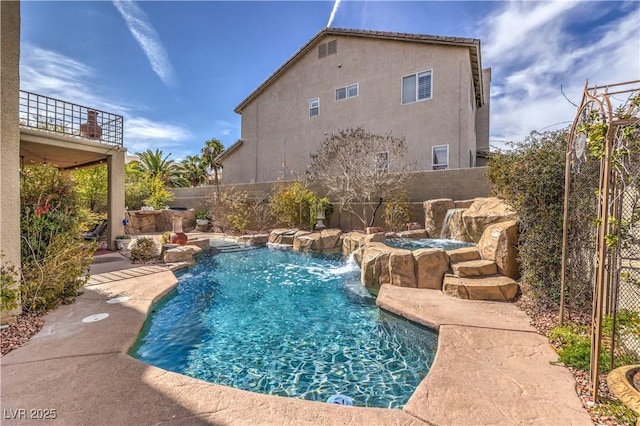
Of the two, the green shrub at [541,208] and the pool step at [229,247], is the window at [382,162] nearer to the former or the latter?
the pool step at [229,247]

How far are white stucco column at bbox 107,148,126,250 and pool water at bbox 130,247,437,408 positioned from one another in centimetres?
567

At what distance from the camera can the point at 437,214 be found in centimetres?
1078

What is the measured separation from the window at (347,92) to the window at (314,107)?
1452mm

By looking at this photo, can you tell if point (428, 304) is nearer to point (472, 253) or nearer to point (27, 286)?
point (472, 253)

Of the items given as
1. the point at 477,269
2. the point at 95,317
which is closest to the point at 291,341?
the point at 95,317

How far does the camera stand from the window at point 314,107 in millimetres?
18064

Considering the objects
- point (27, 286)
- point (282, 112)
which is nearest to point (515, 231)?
point (27, 286)

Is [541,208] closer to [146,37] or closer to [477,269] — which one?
[477,269]

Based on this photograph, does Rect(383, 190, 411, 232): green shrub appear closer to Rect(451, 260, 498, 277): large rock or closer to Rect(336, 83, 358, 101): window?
Rect(451, 260, 498, 277): large rock

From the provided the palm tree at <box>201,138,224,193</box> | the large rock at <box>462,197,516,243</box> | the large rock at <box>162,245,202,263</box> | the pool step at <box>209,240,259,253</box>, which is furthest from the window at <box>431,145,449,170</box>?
the palm tree at <box>201,138,224,193</box>

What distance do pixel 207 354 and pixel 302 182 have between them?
1221 centimetres

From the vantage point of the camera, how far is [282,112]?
19531mm

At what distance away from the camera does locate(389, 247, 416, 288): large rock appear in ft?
21.4

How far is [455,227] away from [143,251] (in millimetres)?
10320
